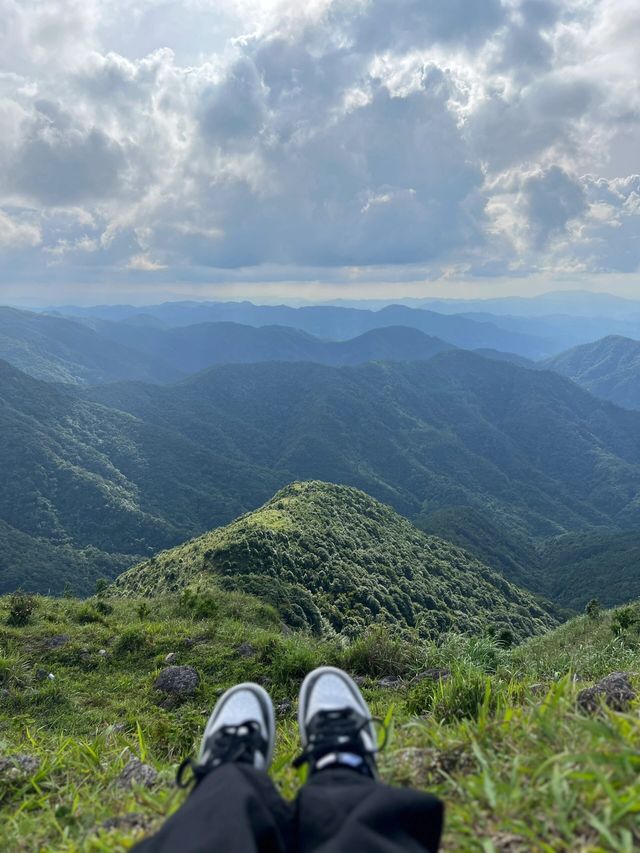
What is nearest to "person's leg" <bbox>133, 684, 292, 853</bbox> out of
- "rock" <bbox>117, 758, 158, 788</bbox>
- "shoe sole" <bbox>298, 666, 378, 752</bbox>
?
"shoe sole" <bbox>298, 666, 378, 752</bbox>

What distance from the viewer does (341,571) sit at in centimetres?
4131

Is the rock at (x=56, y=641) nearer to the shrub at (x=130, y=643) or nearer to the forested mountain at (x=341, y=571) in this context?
the shrub at (x=130, y=643)

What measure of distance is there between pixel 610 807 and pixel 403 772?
4.76 ft

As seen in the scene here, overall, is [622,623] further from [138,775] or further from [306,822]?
[306,822]

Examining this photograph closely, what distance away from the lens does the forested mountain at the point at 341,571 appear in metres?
29.5

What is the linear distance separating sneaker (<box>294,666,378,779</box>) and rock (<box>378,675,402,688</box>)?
213 inches

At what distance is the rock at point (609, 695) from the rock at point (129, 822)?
3.40 metres

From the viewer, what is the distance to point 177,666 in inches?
403

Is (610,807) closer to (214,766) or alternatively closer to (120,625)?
(214,766)

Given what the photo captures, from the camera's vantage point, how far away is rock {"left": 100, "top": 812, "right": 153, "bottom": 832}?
3.24m

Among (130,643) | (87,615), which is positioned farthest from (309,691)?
(87,615)

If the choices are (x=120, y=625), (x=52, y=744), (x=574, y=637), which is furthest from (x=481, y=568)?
(x=52, y=744)

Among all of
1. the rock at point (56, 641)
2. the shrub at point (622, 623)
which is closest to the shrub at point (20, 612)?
the rock at point (56, 641)

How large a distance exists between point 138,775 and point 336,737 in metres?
2.09
